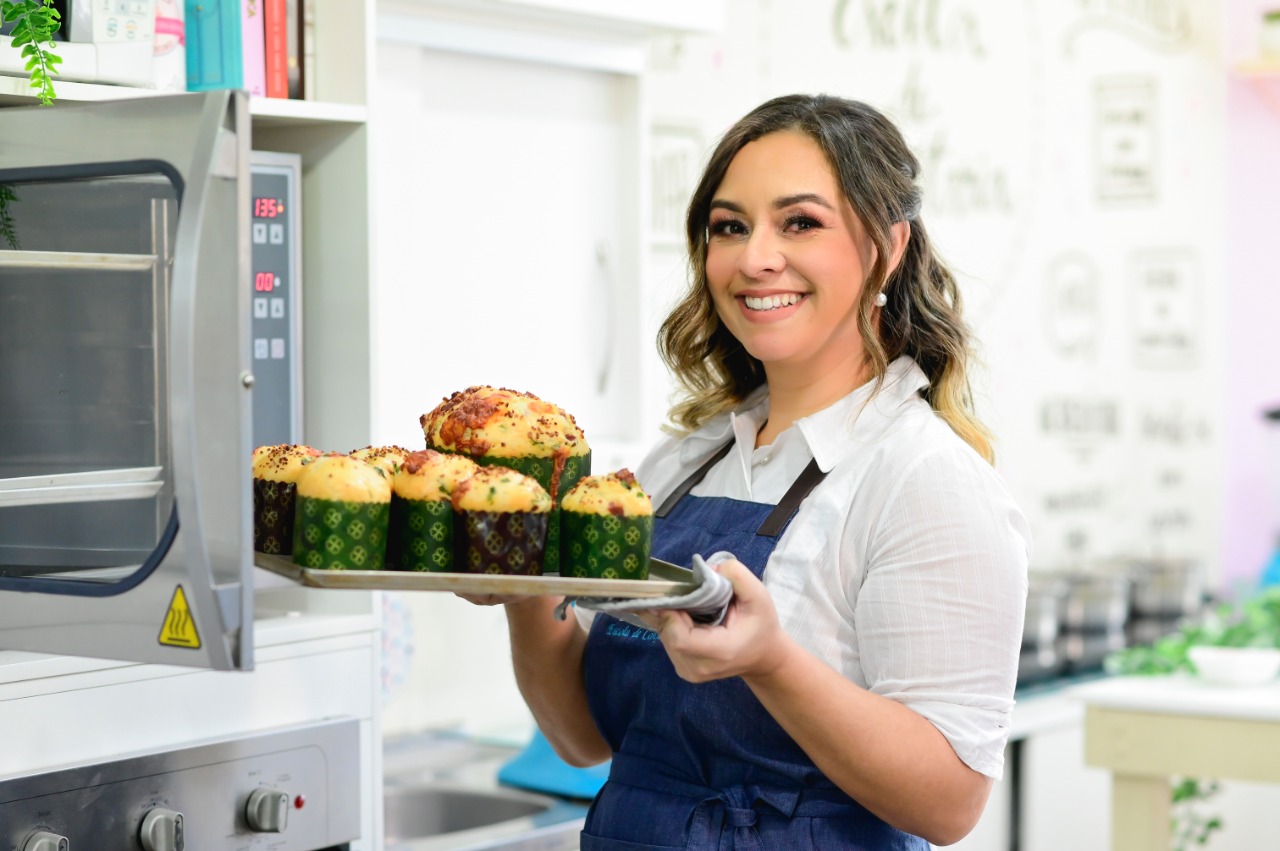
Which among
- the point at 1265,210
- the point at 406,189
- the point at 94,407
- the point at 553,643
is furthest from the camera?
the point at 1265,210

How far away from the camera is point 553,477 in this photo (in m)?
1.57

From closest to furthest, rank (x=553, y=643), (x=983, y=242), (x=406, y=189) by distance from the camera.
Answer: (x=553, y=643), (x=406, y=189), (x=983, y=242)

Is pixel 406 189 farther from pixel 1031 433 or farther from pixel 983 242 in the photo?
pixel 1031 433

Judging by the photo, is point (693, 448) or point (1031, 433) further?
point (1031, 433)

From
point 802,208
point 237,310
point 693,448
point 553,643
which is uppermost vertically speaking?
point 802,208

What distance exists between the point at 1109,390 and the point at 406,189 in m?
3.15

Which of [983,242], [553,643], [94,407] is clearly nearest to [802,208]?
[553,643]

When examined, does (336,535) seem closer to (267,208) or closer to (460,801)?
(267,208)

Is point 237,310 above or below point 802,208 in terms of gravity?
below

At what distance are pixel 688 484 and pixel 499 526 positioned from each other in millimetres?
526

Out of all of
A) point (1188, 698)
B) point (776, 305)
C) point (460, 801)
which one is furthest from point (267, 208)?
point (1188, 698)

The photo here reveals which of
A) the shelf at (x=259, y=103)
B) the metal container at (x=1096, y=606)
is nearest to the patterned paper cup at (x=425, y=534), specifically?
the shelf at (x=259, y=103)

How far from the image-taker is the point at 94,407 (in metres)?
1.56

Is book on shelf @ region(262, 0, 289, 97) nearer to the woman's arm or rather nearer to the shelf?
the shelf
